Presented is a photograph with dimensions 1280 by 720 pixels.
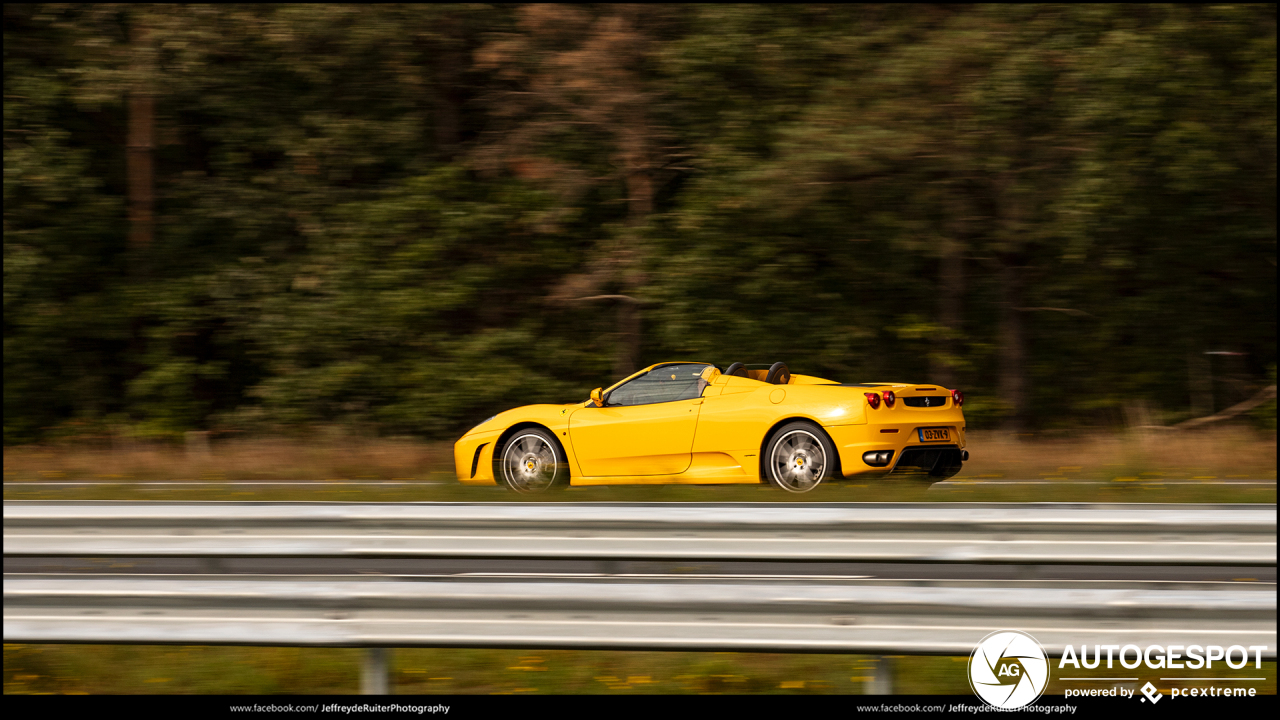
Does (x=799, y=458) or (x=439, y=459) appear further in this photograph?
(x=439, y=459)

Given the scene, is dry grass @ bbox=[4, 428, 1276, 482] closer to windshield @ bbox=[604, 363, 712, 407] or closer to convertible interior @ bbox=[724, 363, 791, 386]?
convertible interior @ bbox=[724, 363, 791, 386]

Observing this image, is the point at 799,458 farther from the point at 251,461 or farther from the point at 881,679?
the point at 251,461

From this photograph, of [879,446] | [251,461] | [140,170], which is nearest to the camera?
[879,446]

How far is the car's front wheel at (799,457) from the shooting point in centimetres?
945

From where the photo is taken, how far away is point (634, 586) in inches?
178

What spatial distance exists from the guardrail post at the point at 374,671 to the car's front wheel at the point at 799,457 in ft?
17.0

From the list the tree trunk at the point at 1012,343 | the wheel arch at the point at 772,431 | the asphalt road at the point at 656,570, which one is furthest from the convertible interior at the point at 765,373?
the tree trunk at the point at 1012,343

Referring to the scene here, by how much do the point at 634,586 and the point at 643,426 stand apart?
553 centimetres

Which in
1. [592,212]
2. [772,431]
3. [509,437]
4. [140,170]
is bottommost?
[772,431]

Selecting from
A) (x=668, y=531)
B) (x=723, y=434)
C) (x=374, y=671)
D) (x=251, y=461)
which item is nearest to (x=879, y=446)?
(x=723, y=434)

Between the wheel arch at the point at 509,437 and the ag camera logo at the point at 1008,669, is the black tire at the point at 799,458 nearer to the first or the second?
the wheel arch at the point at 509,437

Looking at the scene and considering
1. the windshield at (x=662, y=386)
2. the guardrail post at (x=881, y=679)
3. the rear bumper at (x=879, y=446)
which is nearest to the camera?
the guardrail post at (x=881, y=679)

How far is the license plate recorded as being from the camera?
9570 mm

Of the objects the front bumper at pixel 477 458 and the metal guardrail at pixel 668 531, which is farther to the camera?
the front bumper at pixel 477 458
